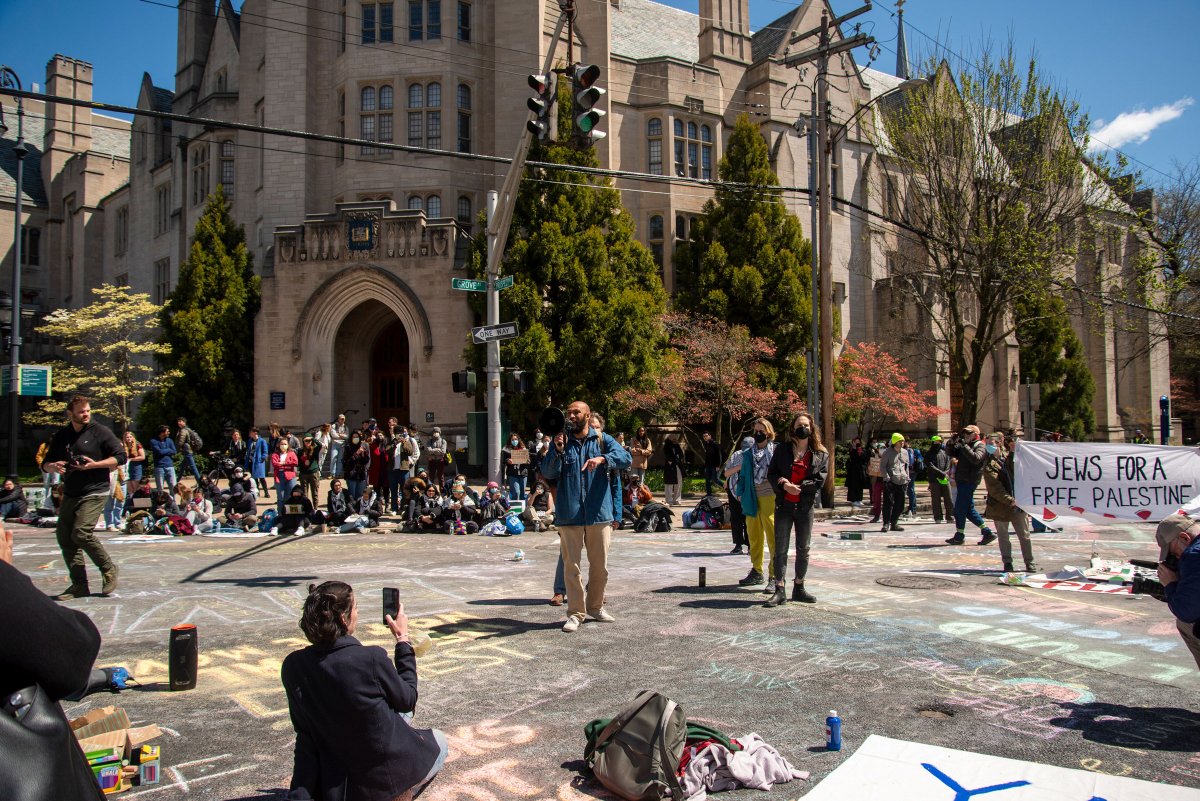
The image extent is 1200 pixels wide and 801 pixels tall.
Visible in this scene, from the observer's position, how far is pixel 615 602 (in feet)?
27.8

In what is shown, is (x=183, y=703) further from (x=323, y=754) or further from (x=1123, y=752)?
(x=1123, y=752)

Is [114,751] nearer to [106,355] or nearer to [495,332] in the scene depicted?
[495,332]

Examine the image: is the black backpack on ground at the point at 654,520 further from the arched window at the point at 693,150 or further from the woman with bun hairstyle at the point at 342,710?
the arched window at the point at 693,150

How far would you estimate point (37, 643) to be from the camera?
1772mm

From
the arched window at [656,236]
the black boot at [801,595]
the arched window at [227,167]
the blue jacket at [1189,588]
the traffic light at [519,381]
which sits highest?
the arched window at [227,167]

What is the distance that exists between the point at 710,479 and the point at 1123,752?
1850 cm

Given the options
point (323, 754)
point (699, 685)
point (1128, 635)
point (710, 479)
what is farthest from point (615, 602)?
point (710, 479)

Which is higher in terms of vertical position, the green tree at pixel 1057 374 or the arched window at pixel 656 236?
the arched window at pixel 656 236

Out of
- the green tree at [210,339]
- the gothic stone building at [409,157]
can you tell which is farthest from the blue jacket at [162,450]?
the green tree at [210,339]

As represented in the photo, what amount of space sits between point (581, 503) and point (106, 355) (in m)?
32.4

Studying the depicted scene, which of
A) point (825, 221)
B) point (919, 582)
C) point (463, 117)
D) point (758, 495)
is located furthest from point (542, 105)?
point (463, 117)

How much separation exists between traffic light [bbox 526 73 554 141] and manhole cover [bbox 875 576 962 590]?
23.7ft

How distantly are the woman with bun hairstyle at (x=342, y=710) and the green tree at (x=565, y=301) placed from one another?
2014cm

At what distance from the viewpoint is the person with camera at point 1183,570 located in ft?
14.2
